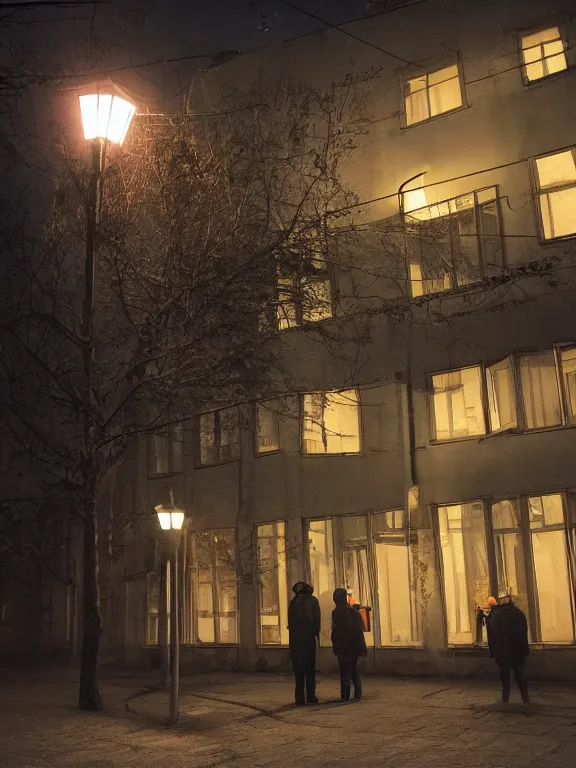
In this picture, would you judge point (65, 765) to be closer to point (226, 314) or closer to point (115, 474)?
point (226, 314)

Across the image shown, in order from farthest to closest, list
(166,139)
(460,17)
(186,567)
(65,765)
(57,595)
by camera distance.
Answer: (57,595) → (186,567) → (460,17) → (166,139) → (65,765)

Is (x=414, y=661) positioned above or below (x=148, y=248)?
below

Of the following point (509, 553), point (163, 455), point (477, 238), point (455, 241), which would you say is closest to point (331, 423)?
point (455, 241)

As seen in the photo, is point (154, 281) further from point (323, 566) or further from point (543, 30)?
point (543, 30)

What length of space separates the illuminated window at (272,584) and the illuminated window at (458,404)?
458 centimetres

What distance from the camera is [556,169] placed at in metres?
17.2

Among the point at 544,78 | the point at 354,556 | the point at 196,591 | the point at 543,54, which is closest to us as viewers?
the point at 544,78

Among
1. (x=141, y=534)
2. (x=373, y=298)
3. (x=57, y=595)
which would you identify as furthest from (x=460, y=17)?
(x=57, y=595)

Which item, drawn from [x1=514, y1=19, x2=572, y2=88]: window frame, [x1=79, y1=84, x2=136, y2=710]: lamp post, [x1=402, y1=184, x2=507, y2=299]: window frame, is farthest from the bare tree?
[x1=514, y1=19, x2=572, y2=88]: window frame

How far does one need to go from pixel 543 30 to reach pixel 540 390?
7.53 m

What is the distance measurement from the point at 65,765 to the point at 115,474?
51.5ft

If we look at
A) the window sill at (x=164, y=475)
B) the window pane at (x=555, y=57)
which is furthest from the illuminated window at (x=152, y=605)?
the window pane at (x=555, y=57)

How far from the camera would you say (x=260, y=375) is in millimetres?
19484

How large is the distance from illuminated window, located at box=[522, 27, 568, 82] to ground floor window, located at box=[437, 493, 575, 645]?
861 centimetres
